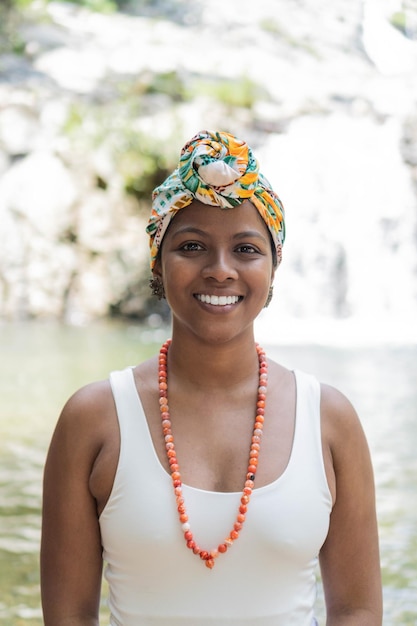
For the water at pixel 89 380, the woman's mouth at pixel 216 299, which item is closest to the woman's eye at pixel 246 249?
the woman's mouth at pixel 216 299

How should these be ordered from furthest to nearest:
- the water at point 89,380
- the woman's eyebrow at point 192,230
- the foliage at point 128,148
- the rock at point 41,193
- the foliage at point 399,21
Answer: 1. the foliage at point 399,21
2. the foliage at point 128,148
3. the rock at point 41,193
4. the water at point 89,380
5. the woman's eyebrow at point 192,230

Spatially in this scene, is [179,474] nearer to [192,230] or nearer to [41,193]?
[192,230]

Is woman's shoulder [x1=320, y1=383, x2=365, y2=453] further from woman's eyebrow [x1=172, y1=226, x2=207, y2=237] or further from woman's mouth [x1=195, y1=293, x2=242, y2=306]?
woman's eyebrow [x1=172, y1=226, x2=207, y2=237]

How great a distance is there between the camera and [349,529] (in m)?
1.94

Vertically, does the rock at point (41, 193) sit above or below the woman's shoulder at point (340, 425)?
above

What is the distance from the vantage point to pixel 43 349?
13461mm

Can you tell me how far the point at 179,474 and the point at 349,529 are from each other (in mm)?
388

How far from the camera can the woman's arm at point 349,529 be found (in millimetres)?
1918

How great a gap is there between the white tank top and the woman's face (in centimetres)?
30

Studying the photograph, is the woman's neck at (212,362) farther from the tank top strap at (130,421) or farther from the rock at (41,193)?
the rock at (41,193)

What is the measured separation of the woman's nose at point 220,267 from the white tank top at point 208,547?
369 millimetres

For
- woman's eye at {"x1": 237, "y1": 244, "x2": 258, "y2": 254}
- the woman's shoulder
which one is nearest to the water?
the woman's shoulder

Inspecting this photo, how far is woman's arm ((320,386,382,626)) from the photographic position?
192 cm

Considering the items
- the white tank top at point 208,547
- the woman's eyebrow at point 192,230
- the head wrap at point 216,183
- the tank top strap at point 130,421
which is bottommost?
the white tank top at point 208,547
